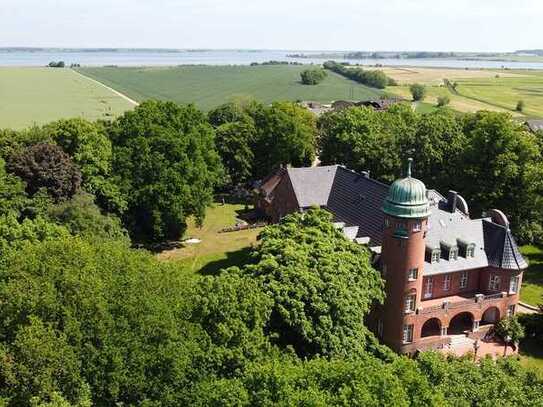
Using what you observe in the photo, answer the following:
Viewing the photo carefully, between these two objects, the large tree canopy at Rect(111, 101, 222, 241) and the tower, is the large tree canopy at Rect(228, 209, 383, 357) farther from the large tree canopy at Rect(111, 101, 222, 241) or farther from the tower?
the large tree canopy at Rect(111, 101, 222, 241)

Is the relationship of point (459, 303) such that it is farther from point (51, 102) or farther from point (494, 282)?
point (51, 102)

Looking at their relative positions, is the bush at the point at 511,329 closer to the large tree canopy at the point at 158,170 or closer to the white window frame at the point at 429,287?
the white window frame at the point at 429,287

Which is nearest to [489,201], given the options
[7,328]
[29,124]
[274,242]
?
[274,242]

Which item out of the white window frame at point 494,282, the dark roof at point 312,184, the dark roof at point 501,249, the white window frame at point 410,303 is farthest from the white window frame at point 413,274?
the dark roof at point 312,184

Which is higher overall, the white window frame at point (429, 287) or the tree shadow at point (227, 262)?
the white window frame at point (429, 287)

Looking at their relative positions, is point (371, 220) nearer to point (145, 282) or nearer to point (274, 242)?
point (274, 242)

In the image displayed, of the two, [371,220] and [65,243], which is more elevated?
[65,243]

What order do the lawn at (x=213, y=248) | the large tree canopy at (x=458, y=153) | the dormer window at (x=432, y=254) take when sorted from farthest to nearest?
the large tree canopy at (x=458, y=153)
the lawn at (x=213, y=248)
the dormer window at (x=432, y=254)
